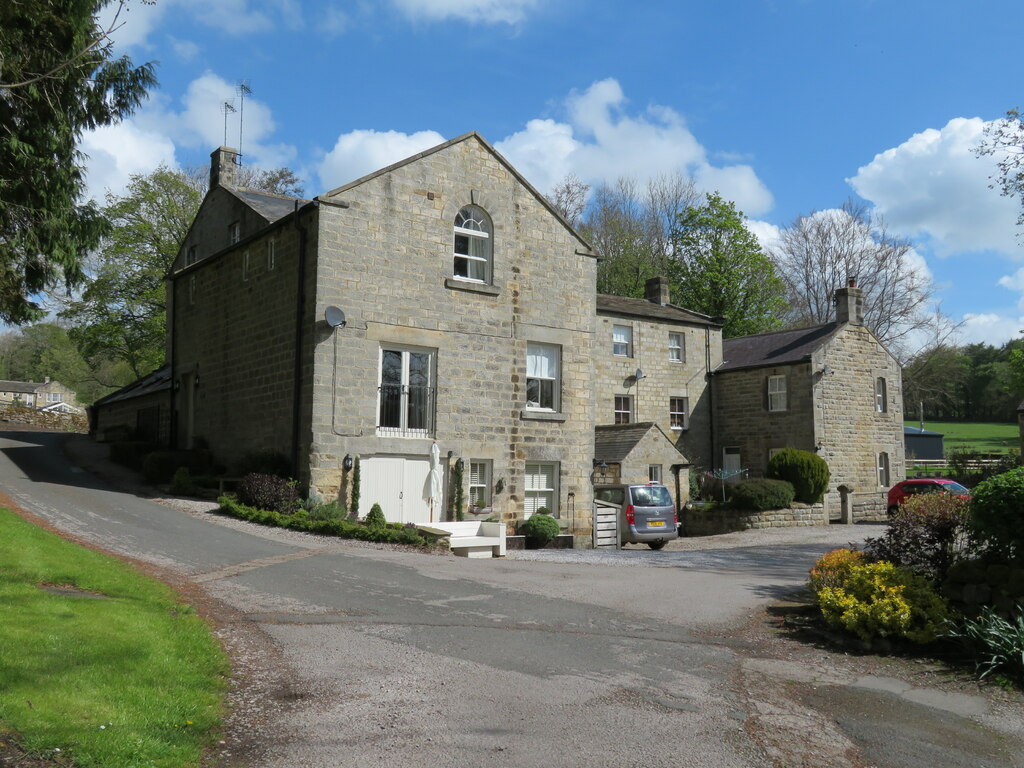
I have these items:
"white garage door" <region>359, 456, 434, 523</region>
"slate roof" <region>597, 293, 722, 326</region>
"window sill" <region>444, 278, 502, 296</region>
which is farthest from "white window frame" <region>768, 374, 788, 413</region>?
"white garage door" <region>359, 456, 434, 523</region>

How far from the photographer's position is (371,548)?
15.4 metres

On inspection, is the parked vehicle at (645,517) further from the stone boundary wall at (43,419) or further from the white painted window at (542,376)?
the stone boundary wall at (43,419)

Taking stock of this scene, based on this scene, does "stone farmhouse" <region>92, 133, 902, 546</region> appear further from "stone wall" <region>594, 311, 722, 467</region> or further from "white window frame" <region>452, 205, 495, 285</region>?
"stone wall" <region>594, 311, 722, 467</region>

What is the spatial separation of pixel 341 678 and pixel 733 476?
97.9ft

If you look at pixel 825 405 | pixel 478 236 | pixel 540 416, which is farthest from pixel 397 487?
pixel 825 405

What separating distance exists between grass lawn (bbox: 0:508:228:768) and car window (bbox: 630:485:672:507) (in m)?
15.0

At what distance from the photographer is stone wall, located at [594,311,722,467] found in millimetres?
33656

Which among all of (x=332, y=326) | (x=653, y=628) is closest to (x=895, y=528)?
(x=653, y=628)

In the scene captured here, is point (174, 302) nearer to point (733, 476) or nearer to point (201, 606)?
point (201, 606)

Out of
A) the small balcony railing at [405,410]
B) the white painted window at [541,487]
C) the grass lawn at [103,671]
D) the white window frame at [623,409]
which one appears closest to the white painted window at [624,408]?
the white window frame at [623,409]

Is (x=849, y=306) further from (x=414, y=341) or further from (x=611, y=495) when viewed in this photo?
(x=414, y=341)

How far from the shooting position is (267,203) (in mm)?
25766

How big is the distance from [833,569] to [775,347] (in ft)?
87.5

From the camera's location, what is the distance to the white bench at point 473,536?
17.1 meters
